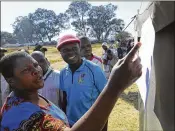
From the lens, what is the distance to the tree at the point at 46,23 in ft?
213

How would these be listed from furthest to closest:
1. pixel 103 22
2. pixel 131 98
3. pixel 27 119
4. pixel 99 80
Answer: pixel 103 22 → pixel 131 98 → pixel 99 80 → pixel 27 119

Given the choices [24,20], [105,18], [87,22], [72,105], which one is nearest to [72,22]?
[87,22]

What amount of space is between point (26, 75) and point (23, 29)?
68164mm

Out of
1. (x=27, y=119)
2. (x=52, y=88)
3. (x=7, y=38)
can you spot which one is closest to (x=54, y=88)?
(x=52, y=88)

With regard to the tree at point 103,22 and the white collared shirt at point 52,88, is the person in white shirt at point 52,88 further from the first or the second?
the tree at point 103,22

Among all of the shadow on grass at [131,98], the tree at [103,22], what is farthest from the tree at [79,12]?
the shadow on grass at [131,98]

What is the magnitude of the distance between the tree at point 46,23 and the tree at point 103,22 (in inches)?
346

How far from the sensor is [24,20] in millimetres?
68938

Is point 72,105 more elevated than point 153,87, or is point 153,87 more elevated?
point 153,87

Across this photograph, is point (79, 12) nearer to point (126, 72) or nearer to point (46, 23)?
point (46, 23)

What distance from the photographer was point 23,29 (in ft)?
220

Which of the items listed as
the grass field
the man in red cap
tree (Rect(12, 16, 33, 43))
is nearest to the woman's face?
the man in red cap

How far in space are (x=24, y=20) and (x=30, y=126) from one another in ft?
232

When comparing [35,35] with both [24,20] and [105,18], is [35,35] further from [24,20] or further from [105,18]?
[105,18]
